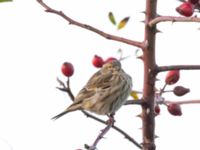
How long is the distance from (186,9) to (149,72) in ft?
1.72

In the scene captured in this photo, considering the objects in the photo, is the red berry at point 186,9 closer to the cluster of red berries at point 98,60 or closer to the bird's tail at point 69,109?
→ the cluster of red berries at point 98,60

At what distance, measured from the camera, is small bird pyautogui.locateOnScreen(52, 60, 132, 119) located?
5.92 metres

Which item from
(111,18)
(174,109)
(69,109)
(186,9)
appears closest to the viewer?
(186,9)

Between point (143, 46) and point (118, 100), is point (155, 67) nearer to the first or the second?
point (143, 46)

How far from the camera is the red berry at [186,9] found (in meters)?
3.60

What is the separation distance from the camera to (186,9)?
3611mm

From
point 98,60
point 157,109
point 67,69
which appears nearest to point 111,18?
point 98,60

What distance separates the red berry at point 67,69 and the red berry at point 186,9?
97 centimetres

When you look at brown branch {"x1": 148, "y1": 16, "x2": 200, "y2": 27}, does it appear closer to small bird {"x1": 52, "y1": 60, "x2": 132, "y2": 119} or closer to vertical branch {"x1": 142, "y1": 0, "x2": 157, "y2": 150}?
vertical branch {"x1": 142, "y1": 0, "x2": 157, "y2": 150}

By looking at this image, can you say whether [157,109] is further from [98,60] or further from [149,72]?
[98,60]

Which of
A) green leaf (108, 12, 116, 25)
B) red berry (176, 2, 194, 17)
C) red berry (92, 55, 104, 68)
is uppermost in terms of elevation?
red berry (176, 2, 194, 17)

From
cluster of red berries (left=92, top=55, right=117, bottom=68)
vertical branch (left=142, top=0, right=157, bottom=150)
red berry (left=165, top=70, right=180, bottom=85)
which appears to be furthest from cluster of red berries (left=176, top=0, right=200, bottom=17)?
cluster of red berries (left=92, top=55, right=117, bottom=68)

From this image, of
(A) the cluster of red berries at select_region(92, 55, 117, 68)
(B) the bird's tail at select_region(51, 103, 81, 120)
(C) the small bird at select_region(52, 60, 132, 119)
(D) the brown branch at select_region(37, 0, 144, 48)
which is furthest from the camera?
(C) the small bird at select_region(52, 60, 132, 119)

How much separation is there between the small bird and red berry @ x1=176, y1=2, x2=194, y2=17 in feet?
6.19
